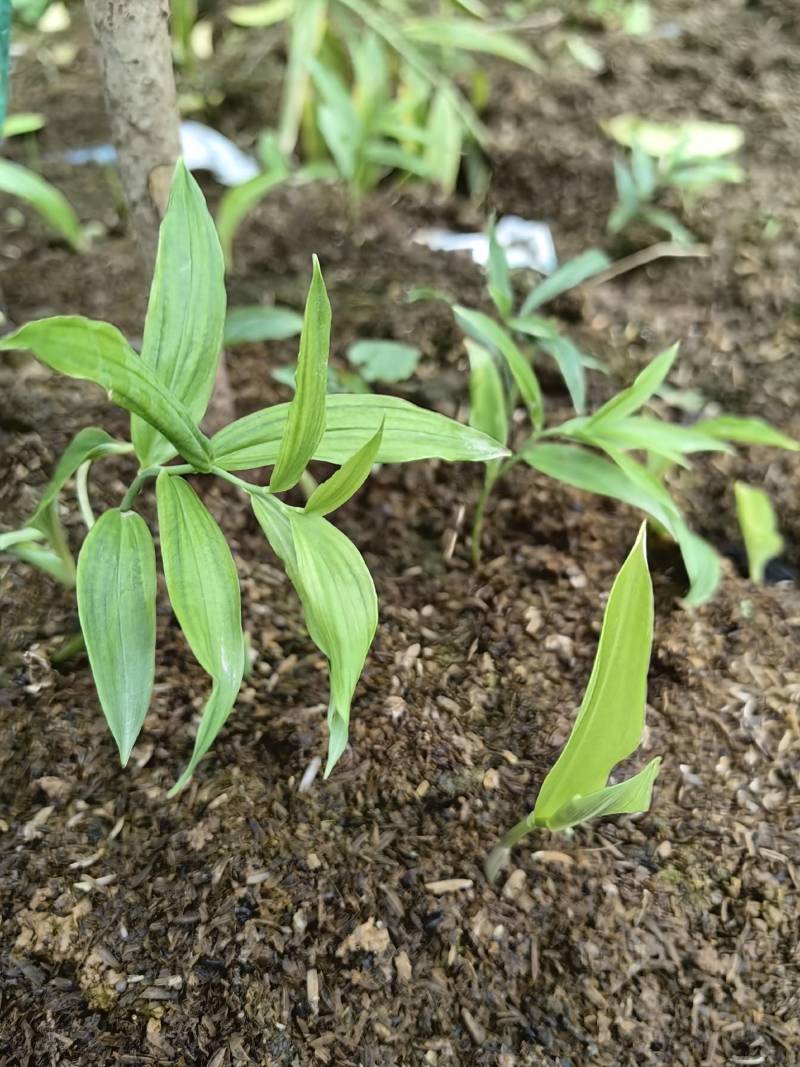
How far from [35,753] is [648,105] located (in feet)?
5.78

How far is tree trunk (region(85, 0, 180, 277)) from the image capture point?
816 mm

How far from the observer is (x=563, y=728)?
0.93 meters

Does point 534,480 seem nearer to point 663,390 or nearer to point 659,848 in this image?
point 663,390

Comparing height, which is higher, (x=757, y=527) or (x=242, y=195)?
(x=242, y=195)

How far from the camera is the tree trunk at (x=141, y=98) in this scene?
816 millimetres

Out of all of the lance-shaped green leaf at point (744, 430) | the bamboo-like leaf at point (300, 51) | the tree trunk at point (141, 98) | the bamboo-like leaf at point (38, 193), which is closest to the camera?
the tree trunk at point (141, 98)

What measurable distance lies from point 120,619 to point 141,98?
54cm

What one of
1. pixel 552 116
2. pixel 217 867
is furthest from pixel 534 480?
pixel 552 116

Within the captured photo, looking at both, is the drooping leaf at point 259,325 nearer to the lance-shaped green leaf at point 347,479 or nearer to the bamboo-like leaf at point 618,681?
the lance-shaped green leaf at point 347,479

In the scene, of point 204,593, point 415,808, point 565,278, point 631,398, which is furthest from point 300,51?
point 415,808

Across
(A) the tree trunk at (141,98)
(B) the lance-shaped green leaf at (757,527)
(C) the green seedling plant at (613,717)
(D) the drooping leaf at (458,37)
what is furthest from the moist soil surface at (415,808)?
(D) the drooping leaf at (458,37)

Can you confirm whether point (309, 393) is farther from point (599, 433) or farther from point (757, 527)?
point (757, 527)

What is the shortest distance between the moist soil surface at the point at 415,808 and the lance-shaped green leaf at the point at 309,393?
0.34m

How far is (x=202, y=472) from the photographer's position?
708mm
